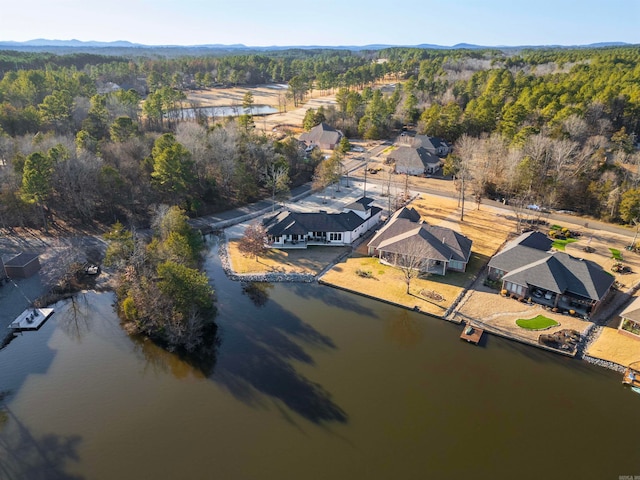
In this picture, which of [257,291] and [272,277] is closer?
[257,291]

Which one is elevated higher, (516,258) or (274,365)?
(516,258)

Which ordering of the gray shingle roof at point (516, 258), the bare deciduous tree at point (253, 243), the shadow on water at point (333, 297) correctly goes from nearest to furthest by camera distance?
the shadow on water at point (333, 297) < the gray shingle roof at point (516, 258) < the bare deciduous tree at point (253, 243)

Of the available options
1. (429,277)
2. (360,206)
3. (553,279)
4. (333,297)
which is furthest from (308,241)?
(553,279)

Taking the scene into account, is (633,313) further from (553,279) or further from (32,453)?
(32,453)

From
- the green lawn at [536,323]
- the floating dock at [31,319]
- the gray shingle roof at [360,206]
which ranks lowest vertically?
the floating dock at [31,319]

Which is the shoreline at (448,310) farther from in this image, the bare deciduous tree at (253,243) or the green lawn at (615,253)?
the green lawn at (615,253)

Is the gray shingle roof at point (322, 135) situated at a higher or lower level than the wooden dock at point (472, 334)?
higher

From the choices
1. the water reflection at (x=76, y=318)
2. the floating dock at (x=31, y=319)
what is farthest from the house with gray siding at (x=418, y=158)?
the floating dock at (x=31, y=319)

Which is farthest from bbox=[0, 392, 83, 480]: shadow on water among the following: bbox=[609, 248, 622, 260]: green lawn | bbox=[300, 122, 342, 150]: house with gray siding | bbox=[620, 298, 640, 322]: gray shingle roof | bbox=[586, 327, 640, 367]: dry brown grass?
bbox=[300, 122, 342, 150]: house with gray siding
